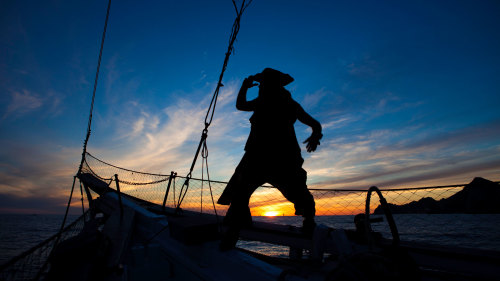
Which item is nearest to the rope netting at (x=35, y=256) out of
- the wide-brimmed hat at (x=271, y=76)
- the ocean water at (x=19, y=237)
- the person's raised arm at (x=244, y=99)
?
the person's raised arm at (x=244, y=99)

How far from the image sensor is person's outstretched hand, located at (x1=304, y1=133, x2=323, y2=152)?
268cm

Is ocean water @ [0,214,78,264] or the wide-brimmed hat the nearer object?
the wide-brimmed hat

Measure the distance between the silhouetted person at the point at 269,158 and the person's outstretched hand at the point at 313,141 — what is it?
0.30m

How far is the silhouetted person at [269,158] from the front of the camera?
7.34ft

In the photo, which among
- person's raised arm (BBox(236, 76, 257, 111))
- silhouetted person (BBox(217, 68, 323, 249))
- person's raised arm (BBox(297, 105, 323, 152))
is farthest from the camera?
person's raised arm (BBox(297, 105, 323, 152))

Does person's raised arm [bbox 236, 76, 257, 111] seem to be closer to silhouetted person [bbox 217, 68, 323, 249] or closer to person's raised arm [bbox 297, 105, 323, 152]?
silhouetted person [bbox 217, 68, 323, 249]

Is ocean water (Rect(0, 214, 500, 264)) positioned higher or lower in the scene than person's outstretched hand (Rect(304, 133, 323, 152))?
lower

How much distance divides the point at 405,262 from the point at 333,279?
1.08ft

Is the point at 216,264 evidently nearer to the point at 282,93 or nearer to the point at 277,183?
the point at 277,183

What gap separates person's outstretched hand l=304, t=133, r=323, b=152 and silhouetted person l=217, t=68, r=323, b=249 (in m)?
0.30

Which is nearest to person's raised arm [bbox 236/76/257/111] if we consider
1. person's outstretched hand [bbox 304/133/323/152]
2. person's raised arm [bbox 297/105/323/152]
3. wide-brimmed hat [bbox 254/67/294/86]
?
wide-brimmed hat [bbox 254/67/294/86]

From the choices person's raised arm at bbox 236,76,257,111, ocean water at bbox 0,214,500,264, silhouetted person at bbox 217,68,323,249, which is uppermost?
person's raised arm at bbox 236,76,257,111

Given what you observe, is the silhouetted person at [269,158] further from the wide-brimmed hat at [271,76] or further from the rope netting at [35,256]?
the rope netting at [35,256]

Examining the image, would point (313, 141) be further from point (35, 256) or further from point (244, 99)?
point (35, 256)
